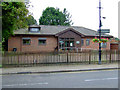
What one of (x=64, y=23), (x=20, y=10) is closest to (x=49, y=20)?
(x=64, y=23)

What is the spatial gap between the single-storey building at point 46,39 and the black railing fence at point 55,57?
13915 millimetres

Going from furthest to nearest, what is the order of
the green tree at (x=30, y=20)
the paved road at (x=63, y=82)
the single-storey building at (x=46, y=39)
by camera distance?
the single-storey building at (x=46, y=39) → the green tree at (x=30, y=20) → the paved road at (x=63, y=82)

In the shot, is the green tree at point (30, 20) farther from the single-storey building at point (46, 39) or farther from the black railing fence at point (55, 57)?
the black railing fence at point (55, 57)

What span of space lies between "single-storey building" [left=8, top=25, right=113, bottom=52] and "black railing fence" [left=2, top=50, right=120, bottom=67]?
1391 centimetres

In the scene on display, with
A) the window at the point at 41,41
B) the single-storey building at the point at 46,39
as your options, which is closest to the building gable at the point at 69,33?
the single-storey building at the point at 46,39

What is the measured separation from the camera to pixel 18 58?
12516mm

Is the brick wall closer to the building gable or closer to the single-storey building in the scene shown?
the single-storey building

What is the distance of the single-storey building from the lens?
27703 millimetres

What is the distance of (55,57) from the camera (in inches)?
522

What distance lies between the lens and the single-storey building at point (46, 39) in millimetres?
27703

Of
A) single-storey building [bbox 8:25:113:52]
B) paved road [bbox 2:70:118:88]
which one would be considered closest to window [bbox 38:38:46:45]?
single-storey building [bbox 8:25:113:52]

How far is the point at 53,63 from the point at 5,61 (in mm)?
4175

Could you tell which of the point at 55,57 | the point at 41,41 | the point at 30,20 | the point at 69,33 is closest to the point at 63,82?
the point at 55,57

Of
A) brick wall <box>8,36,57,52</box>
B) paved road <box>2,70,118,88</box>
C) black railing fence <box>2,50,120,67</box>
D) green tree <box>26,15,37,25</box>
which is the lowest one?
paved road <box>2,70,118,88</box>
